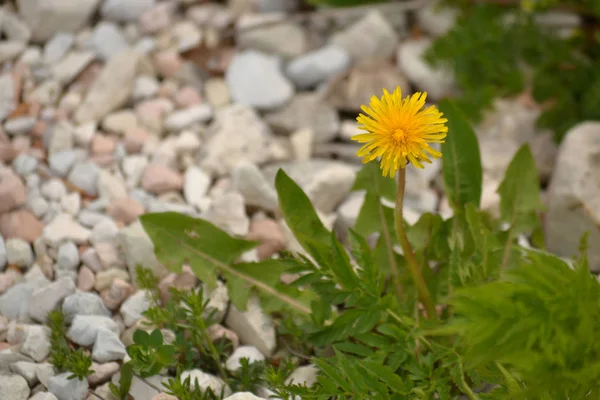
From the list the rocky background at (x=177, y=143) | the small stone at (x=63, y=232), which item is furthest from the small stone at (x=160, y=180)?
the small stone at (x=63, y=232)

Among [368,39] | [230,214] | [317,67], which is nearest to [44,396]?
[230,214]

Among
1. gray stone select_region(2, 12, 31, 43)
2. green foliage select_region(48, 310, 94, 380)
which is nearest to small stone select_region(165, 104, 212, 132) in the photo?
gray stone select_region(2, 12, 31, 43)

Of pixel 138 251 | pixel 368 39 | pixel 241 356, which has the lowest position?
pixel 241 356

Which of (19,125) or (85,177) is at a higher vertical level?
(19,125)

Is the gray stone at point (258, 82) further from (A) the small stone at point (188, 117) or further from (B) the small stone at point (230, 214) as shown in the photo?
(B) the small stone at point (230, 214)

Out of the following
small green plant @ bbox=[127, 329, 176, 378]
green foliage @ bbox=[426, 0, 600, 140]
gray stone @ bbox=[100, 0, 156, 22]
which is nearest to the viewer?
small green plant @ bbox=[127, 329, 176, 378]

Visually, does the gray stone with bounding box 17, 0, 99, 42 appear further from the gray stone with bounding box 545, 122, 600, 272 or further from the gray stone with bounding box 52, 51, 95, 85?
the gray stone with bounding box 545, 122, 600, 272

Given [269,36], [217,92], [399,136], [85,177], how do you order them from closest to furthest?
[399,136] < [85,177] < [217,92] < [269,36]

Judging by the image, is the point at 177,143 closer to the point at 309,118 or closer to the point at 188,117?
the point at 188,117
